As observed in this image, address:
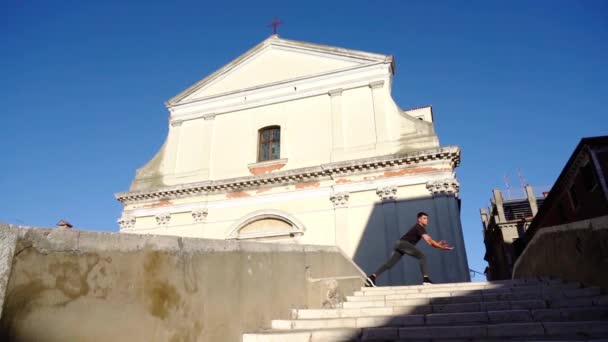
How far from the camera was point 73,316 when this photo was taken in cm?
198

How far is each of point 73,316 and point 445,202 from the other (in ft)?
36.5

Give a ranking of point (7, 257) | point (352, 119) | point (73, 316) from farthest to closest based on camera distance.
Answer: point (352, 119), point (73, 316), point (7, 257)

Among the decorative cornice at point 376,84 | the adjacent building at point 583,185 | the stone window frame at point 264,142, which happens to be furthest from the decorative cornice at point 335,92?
the adjacent building at point 583,185

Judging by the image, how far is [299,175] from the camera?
13312 mm

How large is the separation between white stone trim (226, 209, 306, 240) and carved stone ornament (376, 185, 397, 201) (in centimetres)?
288

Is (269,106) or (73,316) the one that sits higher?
(269,106)

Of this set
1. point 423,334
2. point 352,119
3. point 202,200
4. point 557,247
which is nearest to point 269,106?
point 352,119

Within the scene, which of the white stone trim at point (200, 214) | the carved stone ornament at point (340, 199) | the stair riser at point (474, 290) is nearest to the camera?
the stair riser at point (474, 290)

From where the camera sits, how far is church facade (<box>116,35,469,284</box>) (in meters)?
11.9

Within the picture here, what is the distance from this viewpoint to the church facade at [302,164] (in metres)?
11.9

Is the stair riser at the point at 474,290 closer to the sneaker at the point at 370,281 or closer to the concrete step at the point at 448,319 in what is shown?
the sneaker at the point at 370,281

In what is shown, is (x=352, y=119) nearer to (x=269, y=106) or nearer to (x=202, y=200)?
(x=269, y=106)

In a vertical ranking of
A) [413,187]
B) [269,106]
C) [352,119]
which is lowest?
[413,187]

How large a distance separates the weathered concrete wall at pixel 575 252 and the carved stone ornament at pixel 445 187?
3.86 metres
